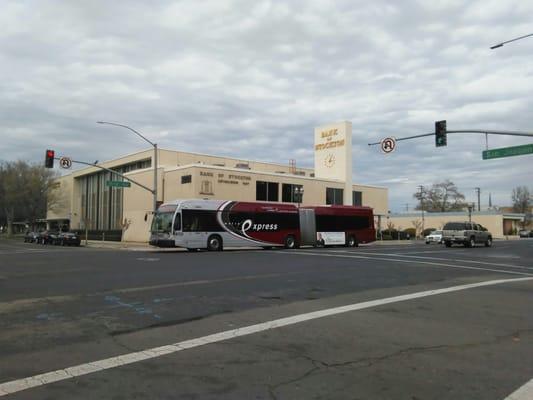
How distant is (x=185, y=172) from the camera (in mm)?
47375

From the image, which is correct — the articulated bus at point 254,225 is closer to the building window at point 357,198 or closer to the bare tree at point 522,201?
the building window at point 357,198

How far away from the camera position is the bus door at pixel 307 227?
3581 cm

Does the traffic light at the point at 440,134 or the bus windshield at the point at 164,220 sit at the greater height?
the traffic light at the point at 440,134

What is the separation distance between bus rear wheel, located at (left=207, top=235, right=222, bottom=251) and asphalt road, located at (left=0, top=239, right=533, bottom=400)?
54.4 ft

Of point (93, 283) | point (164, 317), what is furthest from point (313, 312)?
point (93, 283)

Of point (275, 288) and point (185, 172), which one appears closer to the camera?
point (275, 288)

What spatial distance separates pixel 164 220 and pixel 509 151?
19.5 meters

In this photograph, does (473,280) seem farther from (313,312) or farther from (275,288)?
(313,312)

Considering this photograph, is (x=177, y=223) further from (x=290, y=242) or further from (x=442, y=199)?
(x=442, y=199)

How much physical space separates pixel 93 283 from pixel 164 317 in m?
5.04

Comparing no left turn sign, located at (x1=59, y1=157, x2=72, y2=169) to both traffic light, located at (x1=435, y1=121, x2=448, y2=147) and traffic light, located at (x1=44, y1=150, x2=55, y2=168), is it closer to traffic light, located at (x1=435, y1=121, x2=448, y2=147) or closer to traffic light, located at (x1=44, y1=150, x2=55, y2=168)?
traffic light, located at (x1=44, y1=150, x2=55, y2=168)

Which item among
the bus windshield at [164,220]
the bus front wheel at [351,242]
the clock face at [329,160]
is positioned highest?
the clock face at [329,160]

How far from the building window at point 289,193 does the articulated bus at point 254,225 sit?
49.8 feet

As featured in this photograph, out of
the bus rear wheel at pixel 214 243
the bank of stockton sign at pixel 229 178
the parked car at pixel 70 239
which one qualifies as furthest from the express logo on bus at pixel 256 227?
the parked car at pixel 70 239
